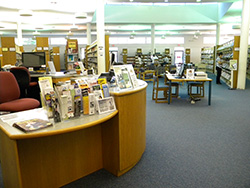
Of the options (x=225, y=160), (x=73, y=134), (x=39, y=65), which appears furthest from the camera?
(x=39, y=65)

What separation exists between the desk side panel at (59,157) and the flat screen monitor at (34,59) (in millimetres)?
4303

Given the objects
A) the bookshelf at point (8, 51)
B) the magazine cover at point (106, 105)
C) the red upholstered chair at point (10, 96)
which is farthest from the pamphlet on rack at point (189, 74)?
the bookshelf at point (8, 51)

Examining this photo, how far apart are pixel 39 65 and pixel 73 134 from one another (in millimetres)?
4454

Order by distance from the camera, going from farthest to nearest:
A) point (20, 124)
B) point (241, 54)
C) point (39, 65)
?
point (241, 54) → point (39, 65) → point (20, 124)

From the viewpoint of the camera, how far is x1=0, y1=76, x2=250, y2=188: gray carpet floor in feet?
7.87

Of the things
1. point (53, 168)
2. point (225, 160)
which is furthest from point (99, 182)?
point (225, 160)

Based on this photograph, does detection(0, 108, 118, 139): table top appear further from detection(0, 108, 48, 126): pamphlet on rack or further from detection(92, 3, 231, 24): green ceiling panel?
detection(92, 3, 231, 24): green ceiling panel

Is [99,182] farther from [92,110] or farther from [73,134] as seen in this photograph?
[92,110]

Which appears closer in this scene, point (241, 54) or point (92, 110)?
point (92, 110)

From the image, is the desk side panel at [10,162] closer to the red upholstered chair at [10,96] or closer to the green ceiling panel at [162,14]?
the red upholstered chair at [10,96]

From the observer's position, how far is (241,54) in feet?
29.3

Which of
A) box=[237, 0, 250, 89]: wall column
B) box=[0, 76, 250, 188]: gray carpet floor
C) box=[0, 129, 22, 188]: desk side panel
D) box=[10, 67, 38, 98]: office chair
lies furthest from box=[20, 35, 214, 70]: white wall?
box=[0, 129, 22, 188]: desk side panel

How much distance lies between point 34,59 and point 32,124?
15.9 feet

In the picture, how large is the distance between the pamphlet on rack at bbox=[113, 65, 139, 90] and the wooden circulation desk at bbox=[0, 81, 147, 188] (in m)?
0.13
